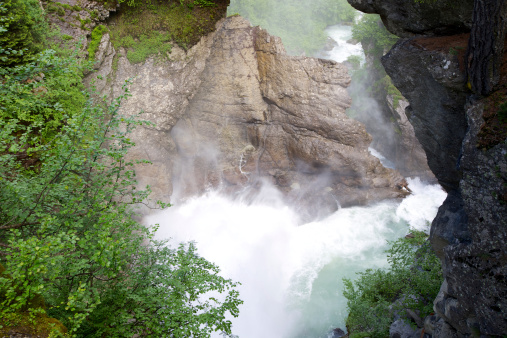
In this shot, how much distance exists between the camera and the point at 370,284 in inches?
478

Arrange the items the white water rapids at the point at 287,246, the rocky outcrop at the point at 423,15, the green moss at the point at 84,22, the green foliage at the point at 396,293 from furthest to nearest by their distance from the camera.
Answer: the green moss at the point at 84,22 < the white water rapids at the point at 287,246 < the green foliage at the point at 396,293 < the rocky outcrop at the point at 423,15

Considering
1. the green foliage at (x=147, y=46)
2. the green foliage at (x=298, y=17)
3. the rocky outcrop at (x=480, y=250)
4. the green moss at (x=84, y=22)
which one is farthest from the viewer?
the green foliage at (x=298, y=17)

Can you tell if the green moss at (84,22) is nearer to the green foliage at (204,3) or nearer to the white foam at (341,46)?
the green foliage at (204,3)

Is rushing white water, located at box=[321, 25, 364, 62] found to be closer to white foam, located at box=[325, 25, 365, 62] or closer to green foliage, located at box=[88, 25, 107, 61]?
white foam, located at box=[325, 25, 365, 62]

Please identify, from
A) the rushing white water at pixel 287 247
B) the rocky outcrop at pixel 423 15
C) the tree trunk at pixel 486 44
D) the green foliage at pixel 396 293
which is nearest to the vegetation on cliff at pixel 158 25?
the rushing white water at pixel 287 247

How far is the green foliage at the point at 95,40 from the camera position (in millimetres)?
15941

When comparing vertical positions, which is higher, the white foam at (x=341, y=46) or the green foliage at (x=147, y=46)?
the white foam at (x=341, y=46)

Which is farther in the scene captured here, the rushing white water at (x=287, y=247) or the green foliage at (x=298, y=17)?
the green foliage at (x=298, y=17)

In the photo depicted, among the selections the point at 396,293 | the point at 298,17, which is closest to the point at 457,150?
the point at 396,293

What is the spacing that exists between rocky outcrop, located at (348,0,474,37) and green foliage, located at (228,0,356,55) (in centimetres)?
3131

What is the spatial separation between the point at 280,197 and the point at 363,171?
6.07 metres

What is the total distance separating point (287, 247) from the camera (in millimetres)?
18875

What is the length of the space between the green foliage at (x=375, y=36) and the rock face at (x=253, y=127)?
10.8 meters

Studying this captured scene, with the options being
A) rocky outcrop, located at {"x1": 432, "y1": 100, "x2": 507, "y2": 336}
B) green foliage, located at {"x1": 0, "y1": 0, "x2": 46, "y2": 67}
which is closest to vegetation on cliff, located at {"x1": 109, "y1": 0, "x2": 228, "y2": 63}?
green foliage, located at {"x1": 0, "y1": 0, "x2": 46, "y2": 67}
